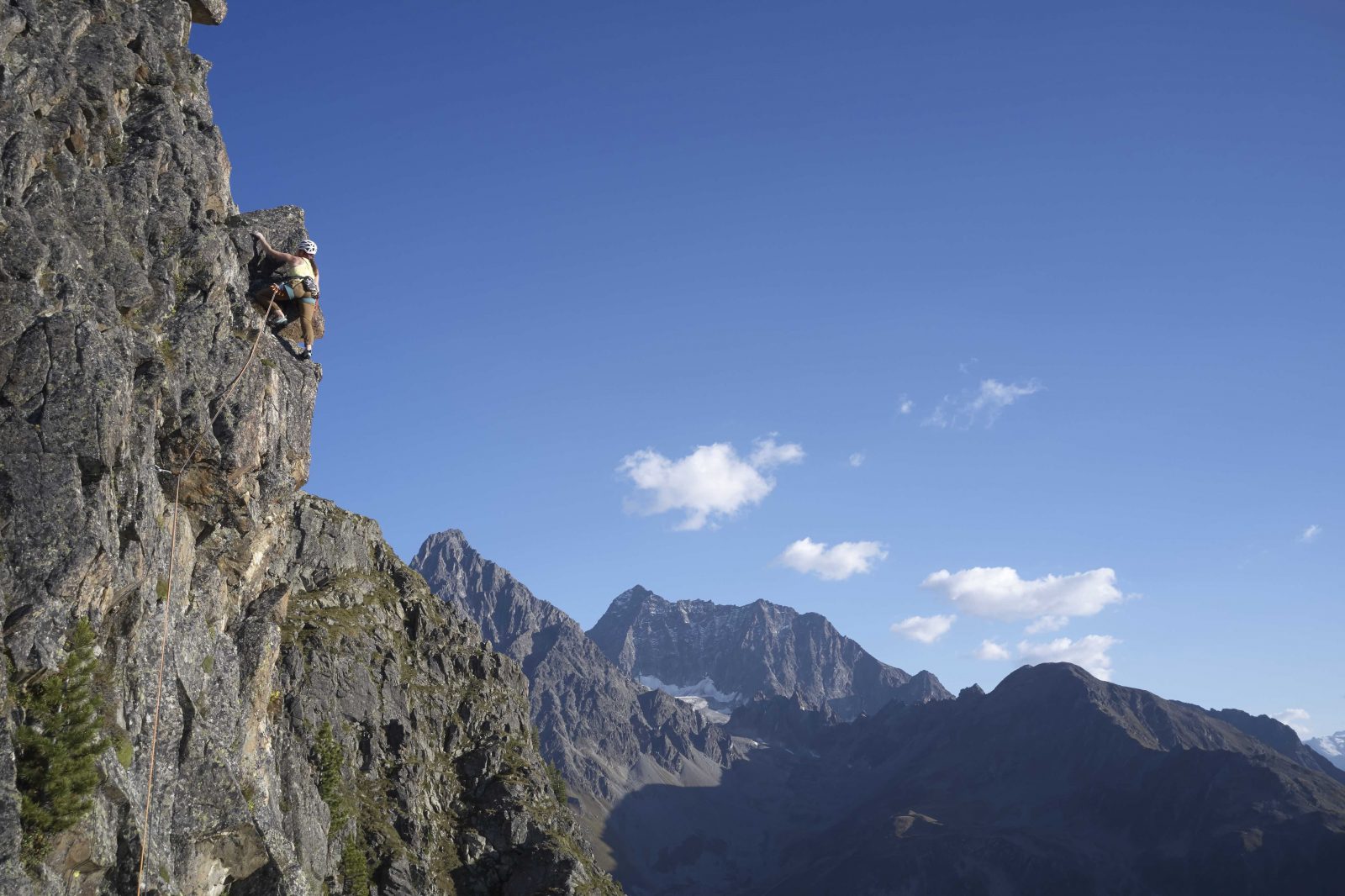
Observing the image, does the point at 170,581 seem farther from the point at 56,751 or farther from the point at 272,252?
the point at 272,252

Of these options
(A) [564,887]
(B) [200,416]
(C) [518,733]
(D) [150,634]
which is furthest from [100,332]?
(C) [518,733]

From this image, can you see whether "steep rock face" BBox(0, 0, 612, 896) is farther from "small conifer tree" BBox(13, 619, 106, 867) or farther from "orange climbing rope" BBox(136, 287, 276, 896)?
"small conifer tree" BBox(13, 619, 106, 867)

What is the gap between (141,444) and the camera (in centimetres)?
3722

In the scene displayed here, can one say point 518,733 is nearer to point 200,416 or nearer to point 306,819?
point 306,819

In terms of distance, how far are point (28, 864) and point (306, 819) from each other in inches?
1951

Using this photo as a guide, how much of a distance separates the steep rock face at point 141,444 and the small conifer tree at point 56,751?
18.9 inches

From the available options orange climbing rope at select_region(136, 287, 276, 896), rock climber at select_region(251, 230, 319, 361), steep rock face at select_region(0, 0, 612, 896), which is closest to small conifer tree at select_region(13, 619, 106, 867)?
steep rock face at select_region(0, 0, 612, 896)

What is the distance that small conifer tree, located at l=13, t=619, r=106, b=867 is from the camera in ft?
92.3

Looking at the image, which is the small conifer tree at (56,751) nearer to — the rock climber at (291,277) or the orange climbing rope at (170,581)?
the orange climbing rope at (170,581)

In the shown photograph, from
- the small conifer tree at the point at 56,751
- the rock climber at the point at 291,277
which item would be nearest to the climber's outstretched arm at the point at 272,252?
the rock climber at the point at 291,277

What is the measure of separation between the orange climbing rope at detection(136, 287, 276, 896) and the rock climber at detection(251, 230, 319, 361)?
102 centimetres

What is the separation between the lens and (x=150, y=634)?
1463 inches

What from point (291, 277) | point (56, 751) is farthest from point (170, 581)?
point (291, 277)

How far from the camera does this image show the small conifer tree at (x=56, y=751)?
2812cm
